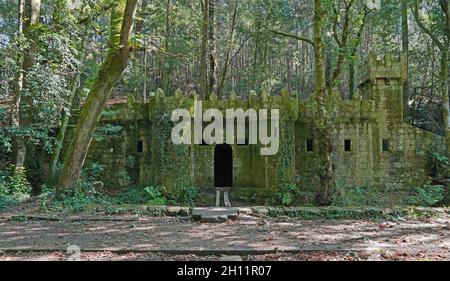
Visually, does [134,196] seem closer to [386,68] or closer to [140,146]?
[140,146]

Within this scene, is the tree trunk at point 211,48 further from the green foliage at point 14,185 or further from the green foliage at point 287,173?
the green foliage at point 14,185

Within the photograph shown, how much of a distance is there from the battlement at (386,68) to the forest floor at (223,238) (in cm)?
1127

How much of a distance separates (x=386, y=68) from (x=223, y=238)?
15433 millimetres

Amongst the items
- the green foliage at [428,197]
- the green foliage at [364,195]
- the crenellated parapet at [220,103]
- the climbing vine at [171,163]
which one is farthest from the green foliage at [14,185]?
the green foliage at [428,197]

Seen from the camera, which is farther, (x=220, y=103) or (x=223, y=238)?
(x=220, y=103)

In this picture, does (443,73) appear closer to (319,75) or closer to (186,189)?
(319,75)

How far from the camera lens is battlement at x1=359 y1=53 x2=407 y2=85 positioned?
1939cm

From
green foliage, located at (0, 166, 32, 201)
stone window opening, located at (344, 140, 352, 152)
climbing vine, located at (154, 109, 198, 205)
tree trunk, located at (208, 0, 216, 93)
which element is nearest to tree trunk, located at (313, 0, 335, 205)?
climbing vine, located at (154, 109, 198, 205)

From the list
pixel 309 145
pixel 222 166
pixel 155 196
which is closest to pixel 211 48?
pixel 222 166

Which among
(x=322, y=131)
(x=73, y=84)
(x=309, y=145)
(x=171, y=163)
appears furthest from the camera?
(x=309, y=145)

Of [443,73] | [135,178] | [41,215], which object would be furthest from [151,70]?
[41,215]

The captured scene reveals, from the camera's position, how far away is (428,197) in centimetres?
1331

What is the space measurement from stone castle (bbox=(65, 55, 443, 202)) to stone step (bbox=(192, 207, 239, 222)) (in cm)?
669

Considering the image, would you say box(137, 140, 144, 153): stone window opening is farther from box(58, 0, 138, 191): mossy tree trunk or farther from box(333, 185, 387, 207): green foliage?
box(333, 185, 387, 207): green foliage
